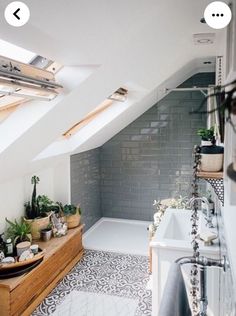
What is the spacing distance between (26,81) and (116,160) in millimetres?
3638

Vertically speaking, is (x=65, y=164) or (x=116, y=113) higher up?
(x=116, y=113)

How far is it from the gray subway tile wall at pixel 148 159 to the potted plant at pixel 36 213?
0.77 meters

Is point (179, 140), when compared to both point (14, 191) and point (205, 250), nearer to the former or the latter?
point (14, 191)

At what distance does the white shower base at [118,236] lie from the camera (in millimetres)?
4129

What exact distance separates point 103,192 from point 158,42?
3.60 meters

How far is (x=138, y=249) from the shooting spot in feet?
13.4

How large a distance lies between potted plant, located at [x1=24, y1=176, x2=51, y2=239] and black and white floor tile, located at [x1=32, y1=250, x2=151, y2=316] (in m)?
0.61

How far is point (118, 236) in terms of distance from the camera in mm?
4602

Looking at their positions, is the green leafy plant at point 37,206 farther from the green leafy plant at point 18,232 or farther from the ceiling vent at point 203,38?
the ceiling vent at point 203,38

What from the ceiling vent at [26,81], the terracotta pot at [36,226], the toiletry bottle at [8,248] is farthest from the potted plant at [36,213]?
the ceiling vent at [26,81]

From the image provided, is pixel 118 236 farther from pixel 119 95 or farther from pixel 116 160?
pixel 119 95

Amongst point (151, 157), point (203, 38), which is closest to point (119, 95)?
point (203, 38)

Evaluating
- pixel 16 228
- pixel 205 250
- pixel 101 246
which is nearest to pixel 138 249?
pixel 101 246

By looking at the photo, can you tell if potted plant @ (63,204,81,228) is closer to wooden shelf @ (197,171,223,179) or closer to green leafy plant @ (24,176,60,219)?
green leafy plant @ (24,176,60,219)
